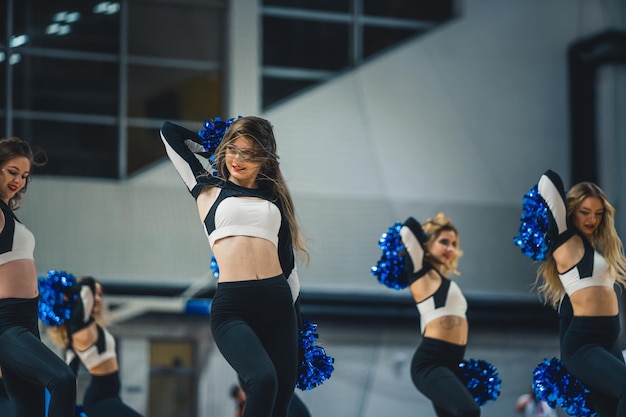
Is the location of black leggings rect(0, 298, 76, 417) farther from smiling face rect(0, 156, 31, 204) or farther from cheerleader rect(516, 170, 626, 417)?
cheerleader rect(516, 170, 626, 417)

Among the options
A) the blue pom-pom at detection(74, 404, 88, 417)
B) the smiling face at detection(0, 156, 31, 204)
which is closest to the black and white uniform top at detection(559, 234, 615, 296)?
the smiling face at detection(0, 156, 31, 204)

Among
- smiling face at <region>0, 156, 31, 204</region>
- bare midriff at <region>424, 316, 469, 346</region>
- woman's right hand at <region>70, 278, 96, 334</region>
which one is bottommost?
bare midriff at <region>424, 316, 469, 346</region>

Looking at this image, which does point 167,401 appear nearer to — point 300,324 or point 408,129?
point 408,129

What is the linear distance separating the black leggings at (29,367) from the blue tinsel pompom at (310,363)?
102 centimetres

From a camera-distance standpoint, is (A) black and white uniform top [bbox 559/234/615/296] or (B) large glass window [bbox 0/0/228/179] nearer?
(A) black and white uniform top [bbox 559/234/615/296]

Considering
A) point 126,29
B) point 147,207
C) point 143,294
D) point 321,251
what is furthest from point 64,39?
point 321,251

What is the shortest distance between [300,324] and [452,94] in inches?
404

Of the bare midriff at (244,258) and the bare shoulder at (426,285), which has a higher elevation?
the bare midriff at (244,258)

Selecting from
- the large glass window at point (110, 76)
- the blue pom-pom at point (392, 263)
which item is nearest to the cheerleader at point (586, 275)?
the blue pom-pom at point (392, 263)

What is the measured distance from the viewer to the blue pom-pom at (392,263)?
6.50 meters

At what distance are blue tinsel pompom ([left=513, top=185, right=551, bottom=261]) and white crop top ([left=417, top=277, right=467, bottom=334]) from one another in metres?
0.95

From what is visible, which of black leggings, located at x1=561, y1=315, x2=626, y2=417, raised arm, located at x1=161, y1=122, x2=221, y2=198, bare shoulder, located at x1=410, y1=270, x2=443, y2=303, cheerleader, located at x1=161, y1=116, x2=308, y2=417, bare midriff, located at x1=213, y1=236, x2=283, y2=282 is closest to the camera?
cheerleader, located at x1=161, y1=116, x2=308, y2=417

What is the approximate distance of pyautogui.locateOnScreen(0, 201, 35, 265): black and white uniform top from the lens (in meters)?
4.64

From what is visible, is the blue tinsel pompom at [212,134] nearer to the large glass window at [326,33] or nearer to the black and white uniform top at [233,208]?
the black and white uniform top at [233,208]
